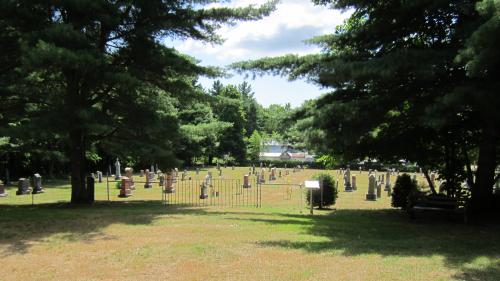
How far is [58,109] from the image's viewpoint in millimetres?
14477

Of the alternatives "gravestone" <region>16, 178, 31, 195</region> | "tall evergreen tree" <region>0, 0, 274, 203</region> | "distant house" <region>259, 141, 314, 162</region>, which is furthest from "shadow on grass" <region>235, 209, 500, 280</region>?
"distant house" <region>259, 141, 314, 162</region>

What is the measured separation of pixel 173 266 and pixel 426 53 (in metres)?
6.63

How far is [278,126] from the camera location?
1504 centimetres

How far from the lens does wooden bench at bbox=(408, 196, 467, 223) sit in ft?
40.5

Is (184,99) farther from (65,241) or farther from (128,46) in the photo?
(65,241)

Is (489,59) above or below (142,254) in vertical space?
above

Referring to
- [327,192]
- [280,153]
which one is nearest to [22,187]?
[327,192]

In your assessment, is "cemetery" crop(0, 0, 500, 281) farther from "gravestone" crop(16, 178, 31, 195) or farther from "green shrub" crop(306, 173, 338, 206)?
"gravestone" crop(16, 178, 31, 195)

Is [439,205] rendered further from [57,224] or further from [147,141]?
[57,224]

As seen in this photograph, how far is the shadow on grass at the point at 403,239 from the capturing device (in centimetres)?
812

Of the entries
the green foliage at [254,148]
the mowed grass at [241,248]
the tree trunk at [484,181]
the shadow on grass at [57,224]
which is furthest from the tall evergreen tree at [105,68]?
the green foliage at [254,148]

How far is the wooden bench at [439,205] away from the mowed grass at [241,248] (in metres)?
0.34

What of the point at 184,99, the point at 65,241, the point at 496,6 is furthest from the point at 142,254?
the point at 184,99

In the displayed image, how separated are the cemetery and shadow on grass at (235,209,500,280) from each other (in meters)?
0.05
